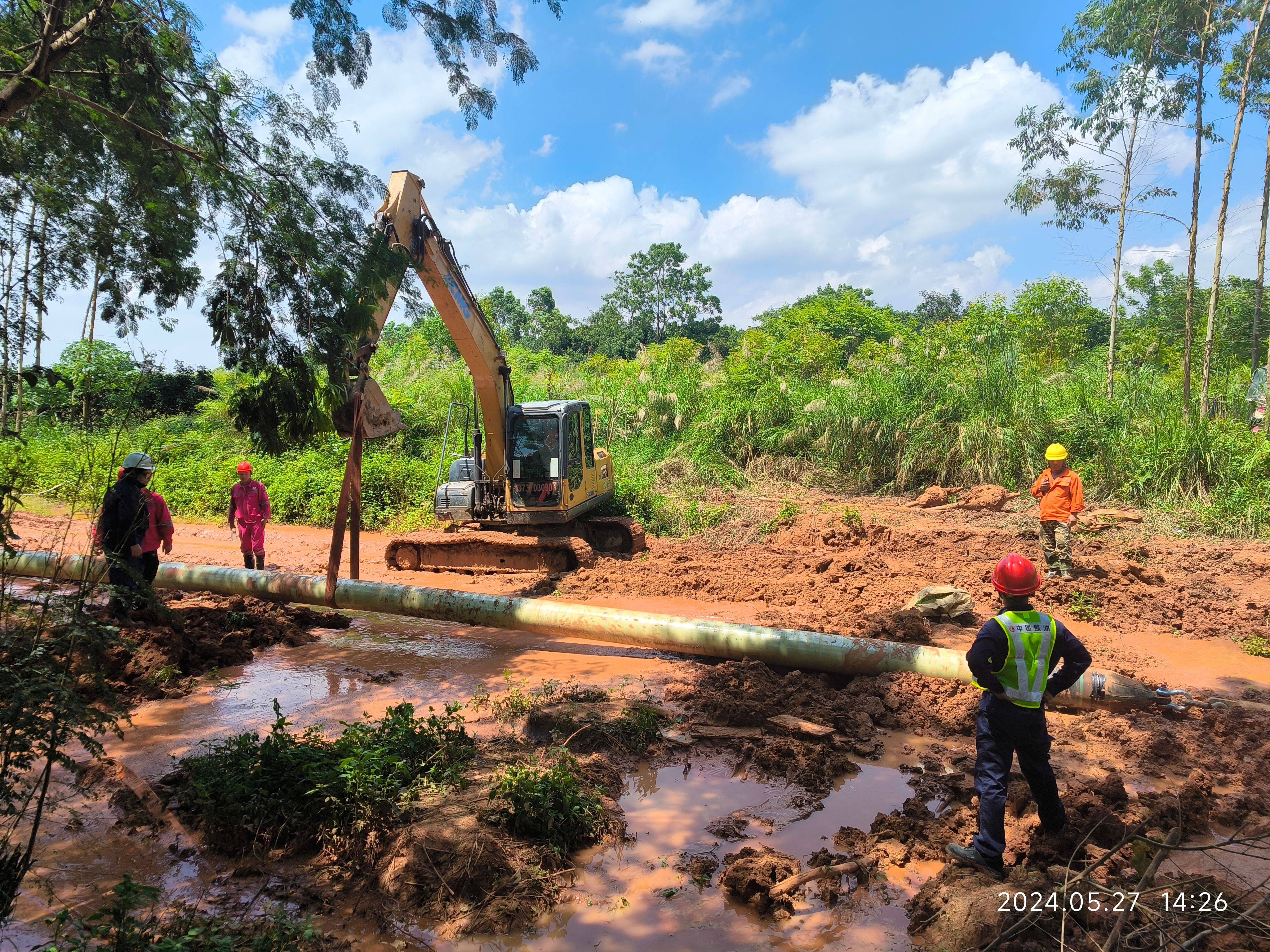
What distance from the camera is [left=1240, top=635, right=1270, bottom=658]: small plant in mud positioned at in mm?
7340

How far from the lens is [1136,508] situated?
12.7 m

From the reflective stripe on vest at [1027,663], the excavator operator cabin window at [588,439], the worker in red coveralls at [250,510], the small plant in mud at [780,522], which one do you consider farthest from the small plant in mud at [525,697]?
the small plant in mud at [780,522]

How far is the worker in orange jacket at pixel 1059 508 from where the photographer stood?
9.27m

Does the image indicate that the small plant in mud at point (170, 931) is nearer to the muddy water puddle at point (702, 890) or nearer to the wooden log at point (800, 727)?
the muddy water puddle at point (702, 890)

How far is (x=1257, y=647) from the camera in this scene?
7.38m

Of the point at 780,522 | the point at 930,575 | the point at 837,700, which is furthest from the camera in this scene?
the point at 780,522

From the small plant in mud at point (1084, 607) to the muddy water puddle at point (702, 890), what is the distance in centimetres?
496

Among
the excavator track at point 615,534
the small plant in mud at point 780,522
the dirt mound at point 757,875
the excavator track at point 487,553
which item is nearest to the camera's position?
the dirt mound at point 757,875

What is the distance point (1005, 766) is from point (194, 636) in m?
7.07

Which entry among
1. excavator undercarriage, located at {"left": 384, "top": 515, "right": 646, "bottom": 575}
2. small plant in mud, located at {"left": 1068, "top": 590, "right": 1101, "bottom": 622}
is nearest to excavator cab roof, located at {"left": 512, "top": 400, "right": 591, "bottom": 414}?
excavator undercarriage, located at {"left": 384, "top": 515, "right": 646, "bottom": 575}

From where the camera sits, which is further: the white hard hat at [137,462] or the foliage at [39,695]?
the white hard hat at [137,462]

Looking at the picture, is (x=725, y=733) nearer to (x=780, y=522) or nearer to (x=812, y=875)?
(x=812, y=875)

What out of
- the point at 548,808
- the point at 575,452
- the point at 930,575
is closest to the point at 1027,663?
the point at 548,808

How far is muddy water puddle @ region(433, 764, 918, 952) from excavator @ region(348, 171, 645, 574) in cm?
651
